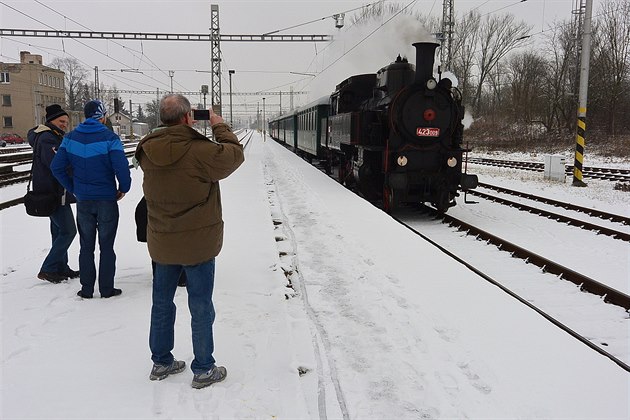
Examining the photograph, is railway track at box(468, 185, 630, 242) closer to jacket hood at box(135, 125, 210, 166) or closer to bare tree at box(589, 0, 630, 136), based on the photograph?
jacket hood at box(135, 125, 210, 166)

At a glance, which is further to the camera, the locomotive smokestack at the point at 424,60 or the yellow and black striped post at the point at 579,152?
the yellow and black striped post at the point at 579,152

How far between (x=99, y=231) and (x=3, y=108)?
6264cm

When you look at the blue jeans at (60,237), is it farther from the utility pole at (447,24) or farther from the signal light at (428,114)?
the utility pole at (447,24)

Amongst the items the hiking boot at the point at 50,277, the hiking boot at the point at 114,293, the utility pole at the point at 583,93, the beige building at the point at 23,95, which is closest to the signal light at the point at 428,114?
the hiking boot at the point at 114,293

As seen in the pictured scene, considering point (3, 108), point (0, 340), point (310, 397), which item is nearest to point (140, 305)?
point (0, 340)

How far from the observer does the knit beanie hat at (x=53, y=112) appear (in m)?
5.18

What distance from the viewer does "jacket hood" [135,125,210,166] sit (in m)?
3.04

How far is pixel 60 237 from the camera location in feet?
17.1

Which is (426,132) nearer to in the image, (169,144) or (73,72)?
(169,144)

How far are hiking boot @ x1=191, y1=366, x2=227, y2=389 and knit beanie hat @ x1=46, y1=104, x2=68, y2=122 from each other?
3404 millimetres

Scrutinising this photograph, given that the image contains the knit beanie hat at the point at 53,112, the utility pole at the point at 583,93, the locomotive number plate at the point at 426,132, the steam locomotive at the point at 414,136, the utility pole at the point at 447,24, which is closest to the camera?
the knit beanie hat at the point at 53,112

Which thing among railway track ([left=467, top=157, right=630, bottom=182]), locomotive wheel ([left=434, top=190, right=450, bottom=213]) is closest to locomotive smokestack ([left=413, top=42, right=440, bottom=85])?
locomotive wheel ([left=434, top=190, right=450, bottom=213])

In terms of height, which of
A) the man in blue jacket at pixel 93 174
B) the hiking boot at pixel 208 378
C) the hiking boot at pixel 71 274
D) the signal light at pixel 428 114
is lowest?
the hiking boot at pixel 208 378

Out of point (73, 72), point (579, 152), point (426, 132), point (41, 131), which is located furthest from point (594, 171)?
point (73, 72)
